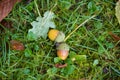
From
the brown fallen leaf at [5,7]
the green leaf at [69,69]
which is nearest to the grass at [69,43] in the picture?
the green leaf at [69,69]

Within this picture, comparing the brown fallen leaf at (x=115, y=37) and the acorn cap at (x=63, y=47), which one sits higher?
the brown fallen leaf at (x=115, y=37)

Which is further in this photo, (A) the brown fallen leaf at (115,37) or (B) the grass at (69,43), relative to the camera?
(A) the brown fallen leaf at (115,37)

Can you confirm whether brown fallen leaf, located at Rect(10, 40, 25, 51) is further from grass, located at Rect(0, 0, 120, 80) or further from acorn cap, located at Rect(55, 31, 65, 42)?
acorn cap, located at Rect(55, 31, 65, 42)

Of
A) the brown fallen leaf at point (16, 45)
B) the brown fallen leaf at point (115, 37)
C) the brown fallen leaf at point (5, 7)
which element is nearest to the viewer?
the brown fallen leaf at point (5, 7)

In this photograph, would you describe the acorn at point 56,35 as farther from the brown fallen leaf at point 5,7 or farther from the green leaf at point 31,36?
the brown fallen leaf at point 5,7

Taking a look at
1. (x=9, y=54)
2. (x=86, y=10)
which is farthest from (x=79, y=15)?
(x=9, y=54)

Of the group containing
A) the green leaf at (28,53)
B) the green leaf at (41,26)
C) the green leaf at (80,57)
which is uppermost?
the green leaf at (41,26)

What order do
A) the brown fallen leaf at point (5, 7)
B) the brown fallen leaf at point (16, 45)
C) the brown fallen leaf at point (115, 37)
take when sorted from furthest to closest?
1. the brown fallen leaf at point (115, 37)
2. the brown fallen leaf at point (16, 45)
3. the brown fallen leaf at point (5, 7)

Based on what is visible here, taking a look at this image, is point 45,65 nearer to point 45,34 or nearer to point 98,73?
point 45,34
